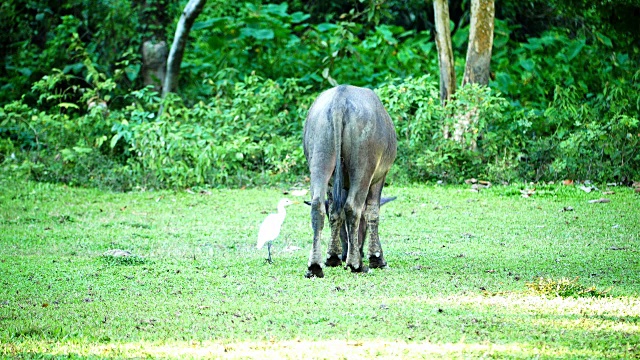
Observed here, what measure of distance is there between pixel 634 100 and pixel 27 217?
941cm

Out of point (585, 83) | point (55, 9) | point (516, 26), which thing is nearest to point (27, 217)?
point (55, 9)

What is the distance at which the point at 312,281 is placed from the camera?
25.5 ft

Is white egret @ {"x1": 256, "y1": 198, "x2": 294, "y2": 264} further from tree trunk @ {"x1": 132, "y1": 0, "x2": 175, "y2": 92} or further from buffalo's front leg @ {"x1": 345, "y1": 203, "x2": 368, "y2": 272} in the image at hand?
tree trunk @ {"x1": 132, "y1": 0, "x2": 175, "y2": 92}

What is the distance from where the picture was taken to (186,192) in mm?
14055

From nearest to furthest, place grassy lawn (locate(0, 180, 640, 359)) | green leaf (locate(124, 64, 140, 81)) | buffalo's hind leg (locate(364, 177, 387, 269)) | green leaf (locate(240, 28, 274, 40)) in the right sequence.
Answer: grassy lawn (locate(0, 180, 640, 359)) → buffalo's hind leg (locate(364, 177, 387, 269)) → green leaf (locate(124, 64, 140, 81)) → green leaf (locate(240, 28, 274, 40))

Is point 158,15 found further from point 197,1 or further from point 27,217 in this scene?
point 27,217

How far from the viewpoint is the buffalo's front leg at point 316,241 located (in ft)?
26.0

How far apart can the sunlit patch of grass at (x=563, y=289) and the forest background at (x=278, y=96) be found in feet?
21.9

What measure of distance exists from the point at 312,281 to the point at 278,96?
8.56 m

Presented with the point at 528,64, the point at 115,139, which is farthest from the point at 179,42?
the point at 528,64

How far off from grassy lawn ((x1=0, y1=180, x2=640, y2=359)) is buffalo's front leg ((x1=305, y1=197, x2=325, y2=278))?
0.48 ft

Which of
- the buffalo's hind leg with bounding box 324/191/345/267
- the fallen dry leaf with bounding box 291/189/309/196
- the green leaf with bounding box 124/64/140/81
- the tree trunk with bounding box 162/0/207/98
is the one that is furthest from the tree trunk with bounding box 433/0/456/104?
the buffalo's hind leg with bounding box 324/191/345/267

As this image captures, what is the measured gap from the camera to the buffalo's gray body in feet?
26.3

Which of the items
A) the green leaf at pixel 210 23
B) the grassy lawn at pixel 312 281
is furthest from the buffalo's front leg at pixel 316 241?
the green leaf at pixel 210 23
